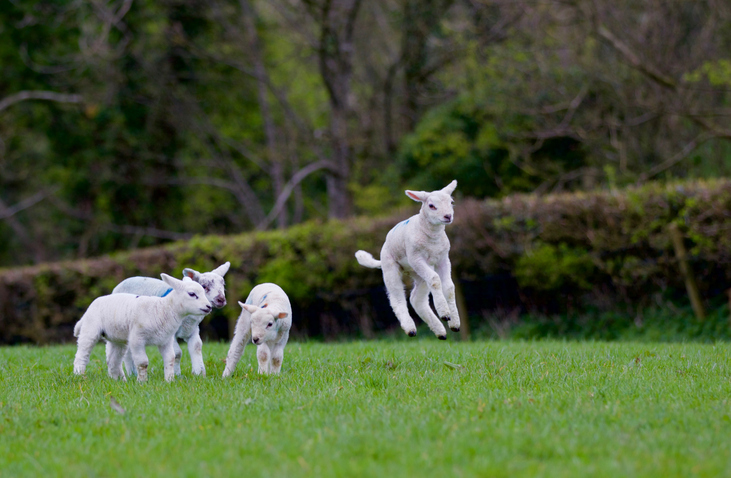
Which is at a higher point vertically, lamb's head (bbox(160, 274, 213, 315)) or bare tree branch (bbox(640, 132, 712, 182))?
bare tree branch (bbox(640, 132, 712, 182))

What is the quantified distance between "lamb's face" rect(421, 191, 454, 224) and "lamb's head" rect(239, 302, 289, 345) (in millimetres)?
1633

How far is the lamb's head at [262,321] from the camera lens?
20.9 feet

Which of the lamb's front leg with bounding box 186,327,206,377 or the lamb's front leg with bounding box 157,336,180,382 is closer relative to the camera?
the lamb's front leg with bounding box 157,336,180,382

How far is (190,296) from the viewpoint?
6.64m

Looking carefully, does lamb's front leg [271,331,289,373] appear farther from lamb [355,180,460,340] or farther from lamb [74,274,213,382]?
lamb [355,180,460,340]

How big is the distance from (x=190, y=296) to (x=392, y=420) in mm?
2539

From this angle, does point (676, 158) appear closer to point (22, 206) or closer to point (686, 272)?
point (686, 272)

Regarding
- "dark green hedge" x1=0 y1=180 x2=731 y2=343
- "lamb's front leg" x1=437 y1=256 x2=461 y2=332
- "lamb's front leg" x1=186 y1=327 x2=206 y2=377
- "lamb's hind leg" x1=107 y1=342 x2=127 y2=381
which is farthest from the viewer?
"dark green hedge" x1=0 y1=180 x2=731 y2=343

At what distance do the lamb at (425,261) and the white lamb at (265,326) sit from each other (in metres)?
0.97

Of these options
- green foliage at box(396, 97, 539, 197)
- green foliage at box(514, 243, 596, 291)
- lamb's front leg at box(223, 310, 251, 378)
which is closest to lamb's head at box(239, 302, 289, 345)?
lamb's front leg at box(223, 310, 251, 378)

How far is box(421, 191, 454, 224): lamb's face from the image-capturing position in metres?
6.10

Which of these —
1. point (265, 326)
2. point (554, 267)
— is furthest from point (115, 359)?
point (554, 267)

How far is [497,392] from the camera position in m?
5.90

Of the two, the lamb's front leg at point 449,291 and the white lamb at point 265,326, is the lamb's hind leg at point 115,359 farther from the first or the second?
the lamb's front leg at point 449,291
